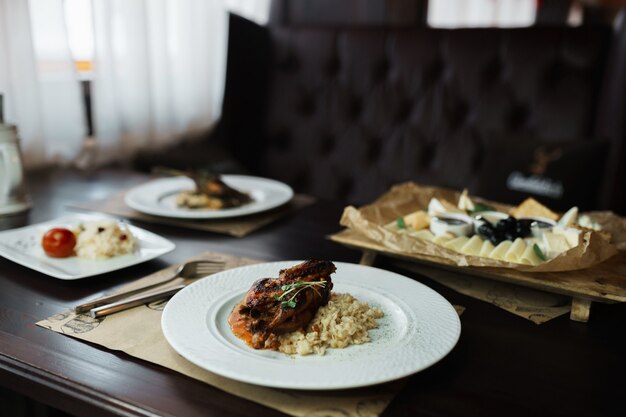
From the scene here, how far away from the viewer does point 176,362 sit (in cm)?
76

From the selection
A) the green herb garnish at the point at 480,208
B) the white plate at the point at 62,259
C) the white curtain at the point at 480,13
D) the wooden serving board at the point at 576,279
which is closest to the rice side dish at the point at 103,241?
the white plate at the point at 62,259

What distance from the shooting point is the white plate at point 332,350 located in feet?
2.24

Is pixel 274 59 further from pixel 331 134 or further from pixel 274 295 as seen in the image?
pixel 274 295

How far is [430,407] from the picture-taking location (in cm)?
68

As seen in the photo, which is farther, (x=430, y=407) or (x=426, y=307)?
(x=426, y=307)

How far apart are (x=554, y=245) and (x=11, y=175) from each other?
3.97 ft

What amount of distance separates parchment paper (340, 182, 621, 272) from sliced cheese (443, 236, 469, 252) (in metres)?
0.04

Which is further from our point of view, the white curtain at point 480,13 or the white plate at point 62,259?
the white curtain at point 480,13

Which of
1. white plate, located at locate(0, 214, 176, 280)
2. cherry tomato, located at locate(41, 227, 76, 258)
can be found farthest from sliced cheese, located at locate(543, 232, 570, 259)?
cherry tomato, located at locate(41, 227, 76, 258)

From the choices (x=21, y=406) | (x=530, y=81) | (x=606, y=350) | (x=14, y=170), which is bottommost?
(x=21, y=406)

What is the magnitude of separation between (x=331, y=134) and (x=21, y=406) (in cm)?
158

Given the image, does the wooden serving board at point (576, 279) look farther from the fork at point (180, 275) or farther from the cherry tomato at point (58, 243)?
the cherry tomato at point (58, 243)

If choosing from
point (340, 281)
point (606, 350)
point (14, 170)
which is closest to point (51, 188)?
→ point (14, 170)

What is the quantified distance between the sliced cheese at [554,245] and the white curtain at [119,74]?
4.88 ft
